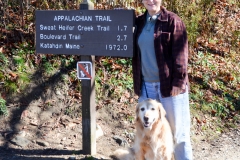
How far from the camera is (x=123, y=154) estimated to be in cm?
476

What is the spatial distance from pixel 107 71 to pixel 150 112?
9.11ft

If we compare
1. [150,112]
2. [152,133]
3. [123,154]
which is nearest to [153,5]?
[150,112]

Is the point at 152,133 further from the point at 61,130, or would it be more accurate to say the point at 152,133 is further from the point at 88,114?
the point at 61,130

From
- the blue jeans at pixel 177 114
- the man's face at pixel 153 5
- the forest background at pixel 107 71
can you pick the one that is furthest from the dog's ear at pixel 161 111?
the forest background at pixel 107 71

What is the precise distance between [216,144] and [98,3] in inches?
142

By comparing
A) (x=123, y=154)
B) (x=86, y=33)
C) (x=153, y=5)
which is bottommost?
(x=123, y=154)

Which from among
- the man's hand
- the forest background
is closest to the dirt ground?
the forest background

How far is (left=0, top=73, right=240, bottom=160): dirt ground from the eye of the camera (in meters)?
5.11

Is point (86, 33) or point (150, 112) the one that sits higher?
point (86, 33)

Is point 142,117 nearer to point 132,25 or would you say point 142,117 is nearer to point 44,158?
point 132,25

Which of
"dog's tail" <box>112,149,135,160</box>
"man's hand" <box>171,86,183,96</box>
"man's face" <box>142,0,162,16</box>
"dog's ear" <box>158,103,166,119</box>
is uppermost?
"man's face" <box>142,0,162,16</box>

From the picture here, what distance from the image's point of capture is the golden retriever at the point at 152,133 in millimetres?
3965

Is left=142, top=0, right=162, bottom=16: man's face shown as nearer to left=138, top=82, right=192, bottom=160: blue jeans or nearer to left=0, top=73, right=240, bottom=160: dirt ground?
left=138, top=82, right=192, bottom=160: blue jeans

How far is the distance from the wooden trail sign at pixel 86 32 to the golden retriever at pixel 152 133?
2.42 feet
